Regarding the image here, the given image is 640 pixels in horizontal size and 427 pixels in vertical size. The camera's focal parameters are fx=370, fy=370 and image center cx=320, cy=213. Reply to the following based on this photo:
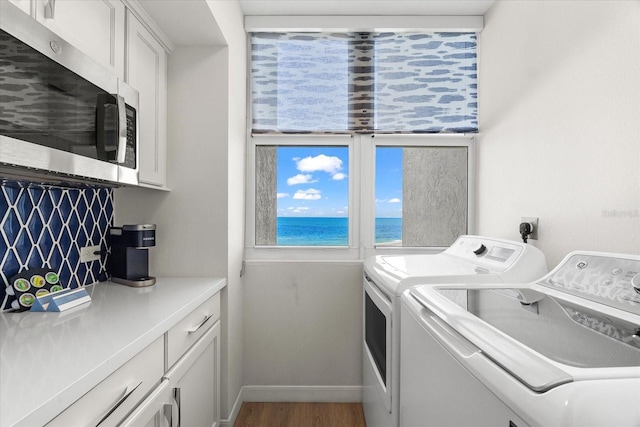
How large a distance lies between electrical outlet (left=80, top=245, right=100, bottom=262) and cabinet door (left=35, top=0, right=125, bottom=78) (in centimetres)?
78

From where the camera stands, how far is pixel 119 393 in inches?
36.3

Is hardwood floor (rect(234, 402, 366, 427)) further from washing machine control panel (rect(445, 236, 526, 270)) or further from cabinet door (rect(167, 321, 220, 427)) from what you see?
washing machine control panel (rect(445, 236, 526, 270))

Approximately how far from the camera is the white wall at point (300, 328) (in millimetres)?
2375

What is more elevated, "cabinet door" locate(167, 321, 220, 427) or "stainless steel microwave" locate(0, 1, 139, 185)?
"stainless steel microwave" locate(0, 1, 139, 185)

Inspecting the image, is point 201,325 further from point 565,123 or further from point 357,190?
point 565,123

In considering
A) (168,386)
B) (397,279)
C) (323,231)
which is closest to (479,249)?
(397,279)

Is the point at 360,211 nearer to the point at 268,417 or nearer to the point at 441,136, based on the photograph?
the point at 441,136

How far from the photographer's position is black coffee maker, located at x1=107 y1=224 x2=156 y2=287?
1690 millimetres

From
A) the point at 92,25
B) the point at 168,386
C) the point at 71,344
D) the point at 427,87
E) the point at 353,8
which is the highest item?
the point at 353,8

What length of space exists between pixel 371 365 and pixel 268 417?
768 millimetres

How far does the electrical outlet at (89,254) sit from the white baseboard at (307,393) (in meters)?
1.25

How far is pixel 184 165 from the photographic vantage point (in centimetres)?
196

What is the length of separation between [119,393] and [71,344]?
173 millimetres

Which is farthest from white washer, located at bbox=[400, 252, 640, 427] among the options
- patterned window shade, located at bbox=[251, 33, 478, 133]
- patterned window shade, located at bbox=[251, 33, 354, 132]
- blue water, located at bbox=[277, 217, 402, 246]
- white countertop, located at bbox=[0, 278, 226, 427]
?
patterned window shade, located at bbox=[251, 33, 354, 132]
